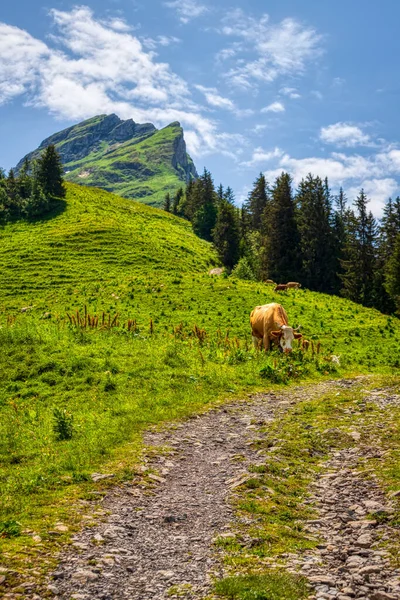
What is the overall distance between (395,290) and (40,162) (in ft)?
199

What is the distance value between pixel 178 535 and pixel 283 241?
220 ft

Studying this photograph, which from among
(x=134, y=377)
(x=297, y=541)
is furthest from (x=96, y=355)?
(x=297, y=541)

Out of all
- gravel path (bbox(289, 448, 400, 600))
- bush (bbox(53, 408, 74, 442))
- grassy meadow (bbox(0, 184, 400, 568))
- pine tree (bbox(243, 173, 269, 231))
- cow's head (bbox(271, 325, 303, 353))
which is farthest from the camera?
pine tree (bbox(243, 173, 269, 231))

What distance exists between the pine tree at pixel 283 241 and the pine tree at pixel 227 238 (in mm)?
4929

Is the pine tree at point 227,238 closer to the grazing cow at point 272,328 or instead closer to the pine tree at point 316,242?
the pine tree at point 316,242

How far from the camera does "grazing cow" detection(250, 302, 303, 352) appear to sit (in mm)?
24062

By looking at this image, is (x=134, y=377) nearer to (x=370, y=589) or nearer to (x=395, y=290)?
(x=370, y=589)

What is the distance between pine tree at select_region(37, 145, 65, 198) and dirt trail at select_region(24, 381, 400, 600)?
243 ft

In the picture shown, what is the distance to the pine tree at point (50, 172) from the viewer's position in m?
77.9

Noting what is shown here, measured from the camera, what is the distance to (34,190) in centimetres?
7481

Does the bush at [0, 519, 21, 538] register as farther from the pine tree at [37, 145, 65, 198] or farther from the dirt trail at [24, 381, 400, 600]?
the pine tree at [37, 145, 65, 198]

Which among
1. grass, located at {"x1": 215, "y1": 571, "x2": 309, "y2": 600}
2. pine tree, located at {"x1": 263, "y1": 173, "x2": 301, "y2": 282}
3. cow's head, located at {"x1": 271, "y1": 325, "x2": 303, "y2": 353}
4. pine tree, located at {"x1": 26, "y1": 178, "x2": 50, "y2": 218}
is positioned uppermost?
pine tree, located at {"x1": 26, "y1": 178, "x2": 50, "y2": 218}

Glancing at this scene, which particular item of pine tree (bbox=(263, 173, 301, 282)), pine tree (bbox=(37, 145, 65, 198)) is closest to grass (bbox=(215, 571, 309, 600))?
pine tree (bbox=(263, 173, 301, 282))

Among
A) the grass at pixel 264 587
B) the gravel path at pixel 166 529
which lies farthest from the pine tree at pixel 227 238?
the grass at pixel 264 587
